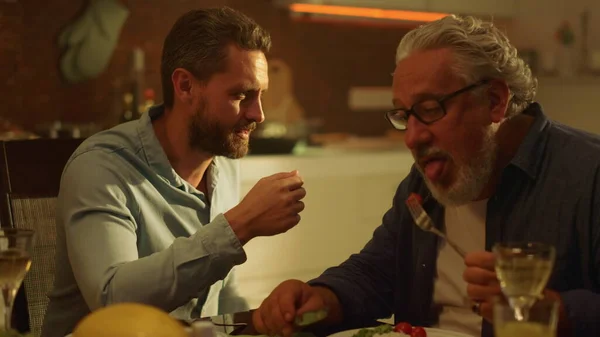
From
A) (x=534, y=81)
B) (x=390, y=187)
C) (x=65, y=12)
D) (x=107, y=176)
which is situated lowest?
(x=390, y=187)

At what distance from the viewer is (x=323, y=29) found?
4.98 m

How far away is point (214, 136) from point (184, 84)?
0.55 feet

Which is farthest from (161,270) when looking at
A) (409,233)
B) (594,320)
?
(594,320)

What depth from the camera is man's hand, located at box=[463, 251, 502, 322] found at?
4.17ft

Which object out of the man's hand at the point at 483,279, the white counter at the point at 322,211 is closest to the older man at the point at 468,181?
the man's hand at the point at 483,279

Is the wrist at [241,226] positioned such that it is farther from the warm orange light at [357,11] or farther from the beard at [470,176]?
the warm orange light at [357,11]

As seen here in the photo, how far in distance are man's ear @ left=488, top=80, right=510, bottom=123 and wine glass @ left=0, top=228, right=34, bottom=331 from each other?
3.24 ft

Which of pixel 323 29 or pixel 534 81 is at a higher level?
pixel 323 29

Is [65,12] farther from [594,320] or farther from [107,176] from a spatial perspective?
[594,320]

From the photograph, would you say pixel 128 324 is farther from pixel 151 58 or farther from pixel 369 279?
pixel 151 58

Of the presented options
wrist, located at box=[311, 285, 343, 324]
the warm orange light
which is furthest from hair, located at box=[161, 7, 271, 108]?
the warm orange light

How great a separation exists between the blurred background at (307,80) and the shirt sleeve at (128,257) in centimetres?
197

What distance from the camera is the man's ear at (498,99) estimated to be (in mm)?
1719

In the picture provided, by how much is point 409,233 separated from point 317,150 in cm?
245
